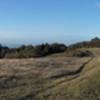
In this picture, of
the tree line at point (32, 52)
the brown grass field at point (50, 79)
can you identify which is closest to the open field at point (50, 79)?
the brown grass field at point (50, 79)

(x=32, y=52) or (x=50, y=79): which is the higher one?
(x=32, y=52)

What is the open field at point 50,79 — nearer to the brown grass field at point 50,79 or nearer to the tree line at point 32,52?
the brown grass field at point 50,79

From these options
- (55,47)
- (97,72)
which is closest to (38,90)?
(97,72)

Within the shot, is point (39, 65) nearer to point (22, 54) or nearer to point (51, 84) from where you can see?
point (51, 84)

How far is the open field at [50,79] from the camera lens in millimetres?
12359

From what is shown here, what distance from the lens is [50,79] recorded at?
541 inches

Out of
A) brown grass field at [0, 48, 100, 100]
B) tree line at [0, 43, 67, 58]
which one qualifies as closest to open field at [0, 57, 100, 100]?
brown grass field at [0, 48, 100, 100]

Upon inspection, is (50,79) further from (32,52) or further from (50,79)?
(32,52)

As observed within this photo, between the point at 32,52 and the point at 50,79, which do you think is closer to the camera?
the point at 50,79

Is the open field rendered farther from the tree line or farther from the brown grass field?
the tree line

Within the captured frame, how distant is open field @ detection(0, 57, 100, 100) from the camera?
12.4 meters

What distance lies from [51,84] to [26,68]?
1.90 meters

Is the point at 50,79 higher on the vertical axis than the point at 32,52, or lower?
lower

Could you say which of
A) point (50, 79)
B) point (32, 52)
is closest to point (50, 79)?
point (50, 79)
